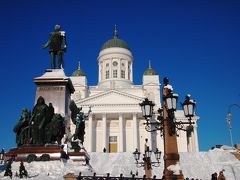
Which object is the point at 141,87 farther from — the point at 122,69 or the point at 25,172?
the point at 25,172

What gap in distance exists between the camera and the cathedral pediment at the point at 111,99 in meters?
56.4

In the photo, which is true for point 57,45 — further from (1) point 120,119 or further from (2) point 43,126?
(1) point 120,119

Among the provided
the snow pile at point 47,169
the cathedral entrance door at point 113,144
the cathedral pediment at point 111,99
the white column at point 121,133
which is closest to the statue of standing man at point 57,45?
the snow pile at point 47,169

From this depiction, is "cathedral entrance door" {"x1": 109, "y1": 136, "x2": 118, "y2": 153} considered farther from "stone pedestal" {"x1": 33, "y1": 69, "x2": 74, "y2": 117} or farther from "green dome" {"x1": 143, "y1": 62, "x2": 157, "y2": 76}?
"stone pedestal" {"x1": 33, "y1": 69, "x2": 74, "y2": 117}

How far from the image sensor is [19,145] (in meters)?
10.8

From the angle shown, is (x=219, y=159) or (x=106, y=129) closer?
(x=219, y=159)

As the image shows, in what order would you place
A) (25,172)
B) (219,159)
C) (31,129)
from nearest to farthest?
(25,172) → (31,129) → (219,159)

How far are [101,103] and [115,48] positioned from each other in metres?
19.3

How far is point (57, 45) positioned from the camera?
41.1ft

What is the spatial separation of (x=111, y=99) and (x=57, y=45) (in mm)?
44804

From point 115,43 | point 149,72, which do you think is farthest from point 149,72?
point 115,43

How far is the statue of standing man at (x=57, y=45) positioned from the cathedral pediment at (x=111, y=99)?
144 feet

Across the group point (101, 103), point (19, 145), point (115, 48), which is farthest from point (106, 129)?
point (19, 145)

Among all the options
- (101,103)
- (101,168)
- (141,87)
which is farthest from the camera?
(141,87)
